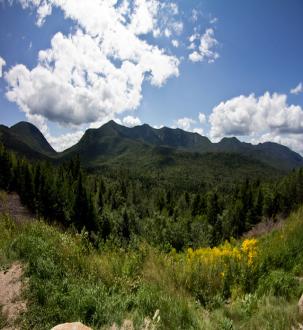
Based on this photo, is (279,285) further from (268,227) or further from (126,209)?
(126,209)

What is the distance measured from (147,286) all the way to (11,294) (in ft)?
6.17

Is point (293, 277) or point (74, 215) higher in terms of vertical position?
point (293, 277)

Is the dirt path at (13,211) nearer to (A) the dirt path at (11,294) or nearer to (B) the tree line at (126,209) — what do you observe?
(A) the dirt path at (11,294)

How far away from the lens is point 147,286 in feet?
14.6

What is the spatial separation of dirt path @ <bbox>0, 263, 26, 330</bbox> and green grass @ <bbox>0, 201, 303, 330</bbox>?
0.33ft

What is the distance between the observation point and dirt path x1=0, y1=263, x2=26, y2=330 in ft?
12.8

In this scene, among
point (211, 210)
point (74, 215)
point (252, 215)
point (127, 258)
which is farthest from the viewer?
point (211, 210)

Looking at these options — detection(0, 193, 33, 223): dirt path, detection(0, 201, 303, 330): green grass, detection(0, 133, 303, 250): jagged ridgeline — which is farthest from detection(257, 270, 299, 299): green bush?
detection(0, 133, 303, 250): jagged ridgeline

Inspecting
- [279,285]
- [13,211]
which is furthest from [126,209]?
[279,285]

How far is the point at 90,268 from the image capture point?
16.4 feet

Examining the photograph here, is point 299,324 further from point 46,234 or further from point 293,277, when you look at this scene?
point 46,234

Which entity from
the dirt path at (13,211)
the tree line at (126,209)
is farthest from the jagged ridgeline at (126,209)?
the dirt path at (13,211)

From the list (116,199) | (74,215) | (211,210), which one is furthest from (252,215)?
(116,199)

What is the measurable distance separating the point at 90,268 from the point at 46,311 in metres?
1.21
